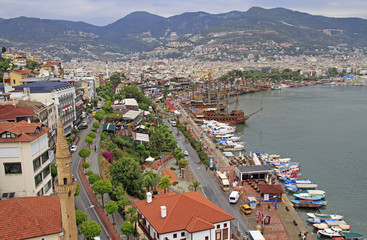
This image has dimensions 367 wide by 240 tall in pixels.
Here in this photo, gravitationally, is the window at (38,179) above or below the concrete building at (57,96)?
below

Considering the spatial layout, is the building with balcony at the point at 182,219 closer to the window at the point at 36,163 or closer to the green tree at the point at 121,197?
the green tree at the point at 121,197

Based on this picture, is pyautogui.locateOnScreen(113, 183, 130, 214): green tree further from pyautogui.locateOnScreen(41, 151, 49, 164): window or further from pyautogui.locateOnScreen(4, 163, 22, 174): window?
pyautogui.locateOnScreen(4, 163, 22, 174): window

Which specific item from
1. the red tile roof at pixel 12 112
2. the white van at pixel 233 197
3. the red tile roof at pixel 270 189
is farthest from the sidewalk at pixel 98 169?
the red tile roof at pixel 270 189

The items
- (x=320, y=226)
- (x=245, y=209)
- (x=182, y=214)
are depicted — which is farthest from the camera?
(x=245, y=209)

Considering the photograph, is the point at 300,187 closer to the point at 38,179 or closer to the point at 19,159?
the point at 38,179

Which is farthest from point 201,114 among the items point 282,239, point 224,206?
point 282,239

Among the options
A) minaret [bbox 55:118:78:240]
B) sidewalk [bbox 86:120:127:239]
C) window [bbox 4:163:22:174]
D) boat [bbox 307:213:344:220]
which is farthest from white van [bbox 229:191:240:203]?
window [bbox 4:163:22:174]

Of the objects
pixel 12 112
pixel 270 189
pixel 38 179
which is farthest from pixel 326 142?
pixel 12 112
